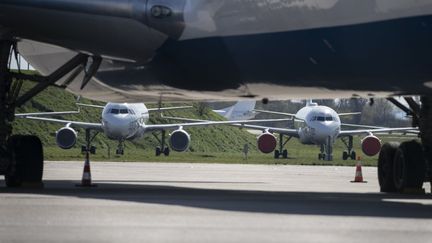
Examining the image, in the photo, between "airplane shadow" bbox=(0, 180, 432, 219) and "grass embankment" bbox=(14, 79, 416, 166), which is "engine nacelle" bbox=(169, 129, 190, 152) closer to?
"grass embankment" bbox=(14, 79, 416, 166)

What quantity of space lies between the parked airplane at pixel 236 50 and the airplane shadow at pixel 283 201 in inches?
60.9

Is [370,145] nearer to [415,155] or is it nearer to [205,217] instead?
[415,155]

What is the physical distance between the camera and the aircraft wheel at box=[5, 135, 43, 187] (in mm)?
21016

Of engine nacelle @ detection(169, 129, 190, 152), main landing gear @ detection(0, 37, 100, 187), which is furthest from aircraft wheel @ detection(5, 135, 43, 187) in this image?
engine nacelle @ detection(169, 129, 190, 152)

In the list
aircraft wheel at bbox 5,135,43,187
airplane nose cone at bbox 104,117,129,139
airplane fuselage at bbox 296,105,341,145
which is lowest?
aircraft wheel at bbox 5,135,43,187

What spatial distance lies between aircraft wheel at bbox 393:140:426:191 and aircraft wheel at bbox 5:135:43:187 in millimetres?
6691

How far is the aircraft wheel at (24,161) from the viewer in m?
21.0

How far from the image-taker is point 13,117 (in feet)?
69.6

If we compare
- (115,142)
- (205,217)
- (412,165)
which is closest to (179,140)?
(115,142)

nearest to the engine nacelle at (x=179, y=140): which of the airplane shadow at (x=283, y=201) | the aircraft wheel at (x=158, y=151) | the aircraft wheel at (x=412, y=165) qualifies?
the aircraft wheel at (x=158, y=151)

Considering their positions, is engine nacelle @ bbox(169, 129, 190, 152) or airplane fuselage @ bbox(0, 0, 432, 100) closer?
airplane fuselage @ bbox(0, 0, 432, 100)

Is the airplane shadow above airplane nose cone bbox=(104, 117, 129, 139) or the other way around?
the other way around

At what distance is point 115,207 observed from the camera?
627 inches

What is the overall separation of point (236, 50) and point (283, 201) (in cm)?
272
